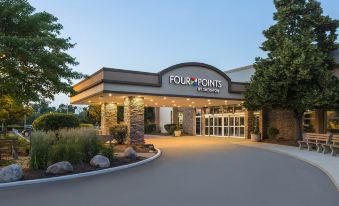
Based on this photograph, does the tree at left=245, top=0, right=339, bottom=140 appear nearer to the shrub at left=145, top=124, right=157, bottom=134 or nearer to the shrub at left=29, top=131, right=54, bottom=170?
the shrub at left=29, top=131, right=54, bottom=170

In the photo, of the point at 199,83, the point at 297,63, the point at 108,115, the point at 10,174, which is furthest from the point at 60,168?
the point at 108,115

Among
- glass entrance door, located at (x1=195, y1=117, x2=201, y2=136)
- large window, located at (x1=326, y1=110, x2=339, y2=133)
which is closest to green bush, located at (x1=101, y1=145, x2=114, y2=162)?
large window, located at (x1=326, y1=110, x2=339, y2=133)

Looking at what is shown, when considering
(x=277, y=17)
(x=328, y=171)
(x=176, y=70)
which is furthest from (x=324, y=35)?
(x=328, y=171)

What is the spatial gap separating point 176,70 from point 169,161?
30.0 ft

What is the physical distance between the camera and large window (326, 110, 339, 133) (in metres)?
20.6

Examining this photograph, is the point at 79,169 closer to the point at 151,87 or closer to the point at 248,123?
the point at 151,87

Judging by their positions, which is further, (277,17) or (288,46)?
(277,17)

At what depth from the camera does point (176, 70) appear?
68.8ft

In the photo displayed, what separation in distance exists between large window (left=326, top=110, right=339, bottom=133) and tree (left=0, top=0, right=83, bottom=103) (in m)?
17.0

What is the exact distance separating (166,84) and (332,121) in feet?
38.2

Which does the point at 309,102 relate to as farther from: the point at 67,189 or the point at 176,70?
the point at 67,189

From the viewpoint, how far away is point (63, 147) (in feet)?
34.9

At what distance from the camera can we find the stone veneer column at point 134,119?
19844 millimetres

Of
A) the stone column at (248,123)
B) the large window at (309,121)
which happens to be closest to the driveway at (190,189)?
the large window at (309,121)
